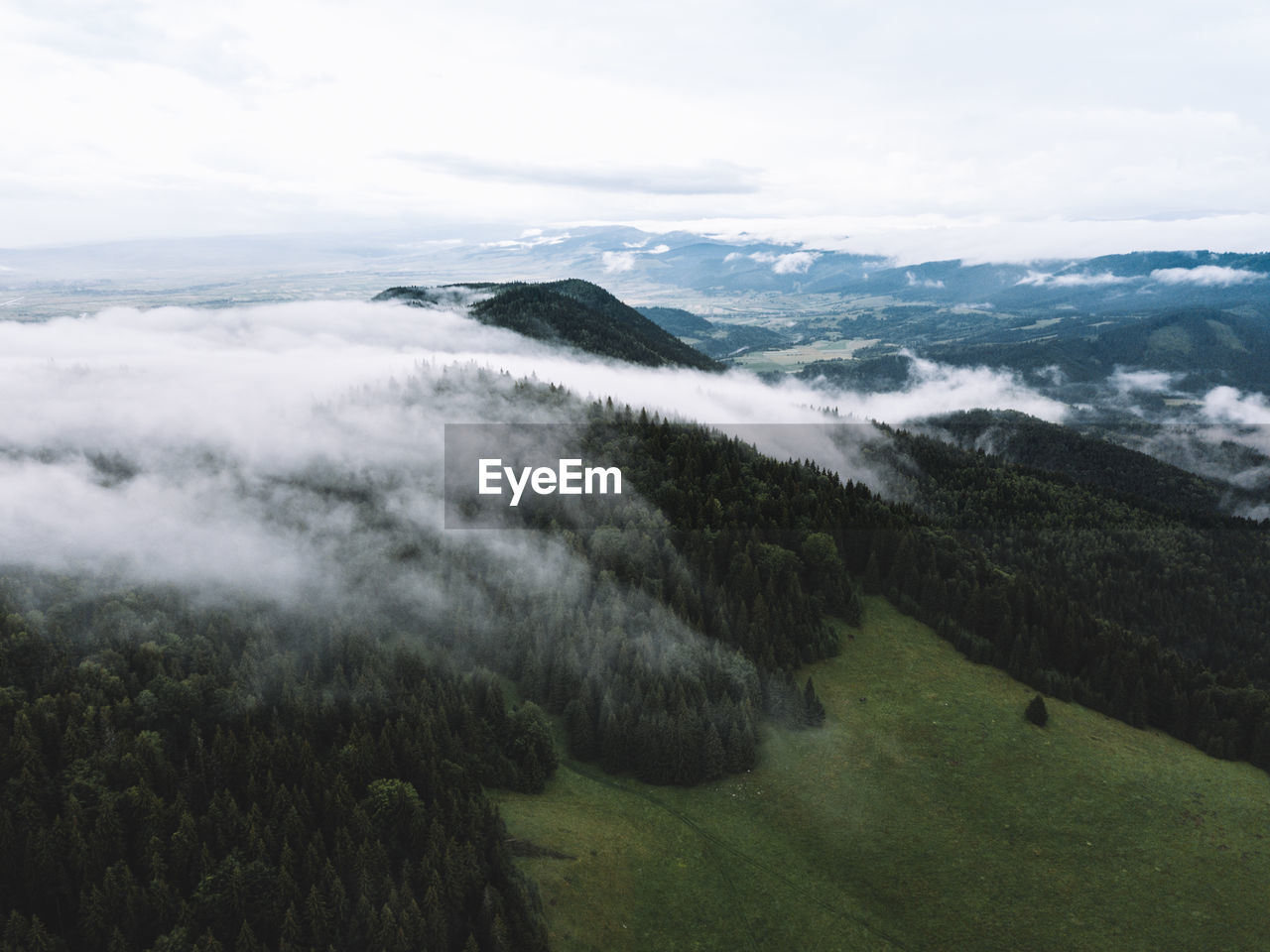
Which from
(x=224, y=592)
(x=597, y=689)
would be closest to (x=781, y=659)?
(x=597, y=689)

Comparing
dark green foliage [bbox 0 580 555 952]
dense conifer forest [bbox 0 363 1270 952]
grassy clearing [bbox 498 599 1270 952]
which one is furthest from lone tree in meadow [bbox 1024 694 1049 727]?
dark green foliage [bbox 0 580 555 952]

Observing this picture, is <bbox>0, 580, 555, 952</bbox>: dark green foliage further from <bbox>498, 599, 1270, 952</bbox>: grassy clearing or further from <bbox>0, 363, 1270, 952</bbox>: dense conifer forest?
<bbox>498, 599, 1270, 952</bbox>: grassy clearing

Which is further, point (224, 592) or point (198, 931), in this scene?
point (224, 592)

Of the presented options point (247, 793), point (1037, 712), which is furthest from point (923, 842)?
point (247, 793)

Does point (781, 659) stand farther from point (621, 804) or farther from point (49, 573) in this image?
point (49, 573)

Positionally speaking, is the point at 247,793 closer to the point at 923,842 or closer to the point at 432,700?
the point at 432,700

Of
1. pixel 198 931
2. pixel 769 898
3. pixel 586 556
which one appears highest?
pixel 586 556

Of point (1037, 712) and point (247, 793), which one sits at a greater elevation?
point (247, 793)
